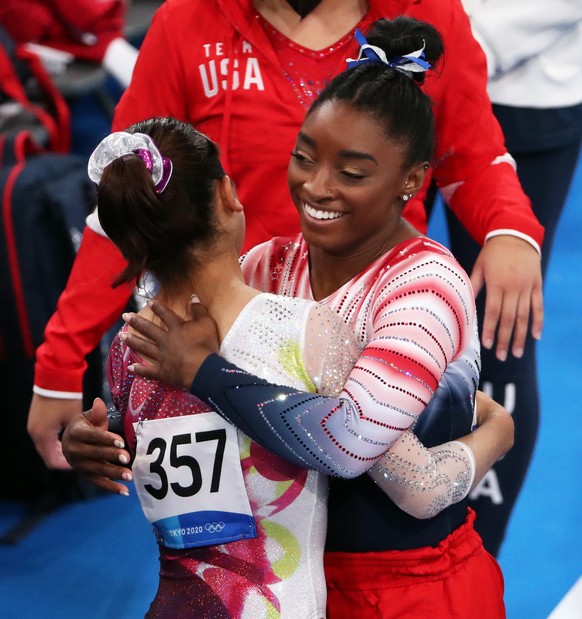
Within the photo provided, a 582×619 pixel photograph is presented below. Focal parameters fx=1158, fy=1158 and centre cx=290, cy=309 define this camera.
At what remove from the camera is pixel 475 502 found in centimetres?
223

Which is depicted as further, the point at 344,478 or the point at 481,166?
the point at 481,166

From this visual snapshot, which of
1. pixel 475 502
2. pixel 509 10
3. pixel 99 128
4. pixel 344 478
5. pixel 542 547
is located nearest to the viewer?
pixel 344 478

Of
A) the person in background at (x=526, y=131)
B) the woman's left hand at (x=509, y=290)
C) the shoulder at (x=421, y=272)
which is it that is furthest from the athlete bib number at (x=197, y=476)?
the person in background at (x=526, y=131)

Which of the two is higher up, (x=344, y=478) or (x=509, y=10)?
(x=509, y=10)

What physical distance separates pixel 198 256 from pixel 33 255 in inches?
60.8

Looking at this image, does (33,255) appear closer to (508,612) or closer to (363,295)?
(508,612)

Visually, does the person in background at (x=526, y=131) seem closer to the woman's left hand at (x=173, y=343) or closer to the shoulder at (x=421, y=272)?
the shoulder at (x=421, y=272)

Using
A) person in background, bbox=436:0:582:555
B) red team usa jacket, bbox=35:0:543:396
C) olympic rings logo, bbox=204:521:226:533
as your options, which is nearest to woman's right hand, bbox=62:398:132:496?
olympic rings logo, bbox=204:521:226:533

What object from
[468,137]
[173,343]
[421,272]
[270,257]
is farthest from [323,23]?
[173,343]

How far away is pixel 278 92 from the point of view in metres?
1.66

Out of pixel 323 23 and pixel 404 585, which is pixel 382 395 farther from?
pixel 323 23

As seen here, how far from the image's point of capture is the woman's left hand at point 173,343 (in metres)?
1.23

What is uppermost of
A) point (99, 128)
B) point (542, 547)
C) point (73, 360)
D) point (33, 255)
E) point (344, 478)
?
point (344, 478)

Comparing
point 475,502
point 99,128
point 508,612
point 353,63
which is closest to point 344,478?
point 353,63
